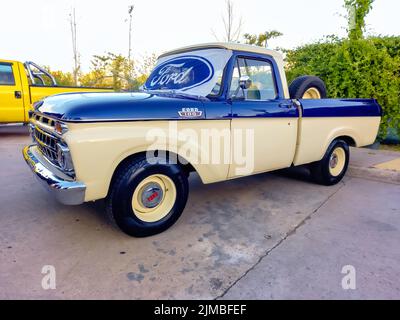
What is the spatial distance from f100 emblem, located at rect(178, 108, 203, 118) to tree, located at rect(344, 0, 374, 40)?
23.2 feet

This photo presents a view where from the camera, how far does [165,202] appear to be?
3107 mm

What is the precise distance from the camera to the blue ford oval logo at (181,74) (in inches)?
134

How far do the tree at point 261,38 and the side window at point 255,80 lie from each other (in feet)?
39.7

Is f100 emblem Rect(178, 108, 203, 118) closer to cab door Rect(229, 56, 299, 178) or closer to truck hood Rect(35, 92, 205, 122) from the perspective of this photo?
truck hood Rect(35, 92, 205, 122)

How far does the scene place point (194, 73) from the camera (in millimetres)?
3492

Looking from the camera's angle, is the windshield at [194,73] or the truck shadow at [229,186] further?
the truck shadow at [229,186]

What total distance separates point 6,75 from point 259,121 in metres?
7.55

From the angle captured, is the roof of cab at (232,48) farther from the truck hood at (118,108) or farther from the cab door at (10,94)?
the cab door at (10,94)

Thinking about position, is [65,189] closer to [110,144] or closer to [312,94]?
[110,144]

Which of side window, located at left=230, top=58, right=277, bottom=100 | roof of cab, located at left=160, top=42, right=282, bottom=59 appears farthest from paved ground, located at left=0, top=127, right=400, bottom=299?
roof of cab, located at left=160, top=42, right=282, bottom=59

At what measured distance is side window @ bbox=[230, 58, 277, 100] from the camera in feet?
11.2

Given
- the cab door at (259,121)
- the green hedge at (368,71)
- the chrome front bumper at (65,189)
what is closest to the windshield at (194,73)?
the cab door at (259,121)
